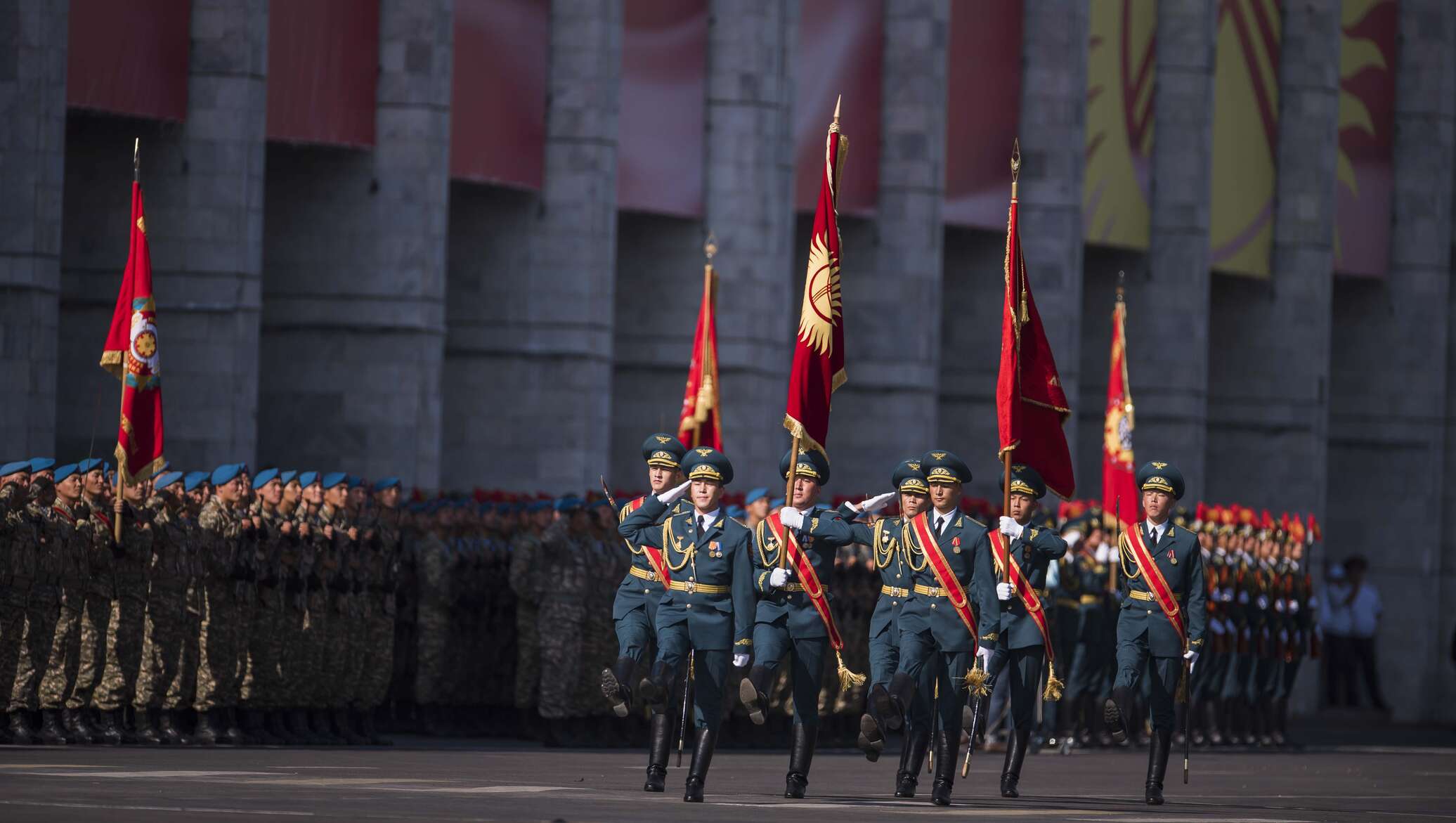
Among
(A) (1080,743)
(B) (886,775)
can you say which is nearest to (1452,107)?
(A) (1080,743)

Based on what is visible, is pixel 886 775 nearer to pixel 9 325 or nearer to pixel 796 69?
pixel 9 325

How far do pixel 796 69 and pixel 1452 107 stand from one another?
15.2 metres

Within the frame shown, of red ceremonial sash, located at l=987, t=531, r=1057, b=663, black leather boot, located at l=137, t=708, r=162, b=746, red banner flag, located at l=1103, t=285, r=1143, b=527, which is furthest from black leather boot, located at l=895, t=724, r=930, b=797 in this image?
red banner flag, located at l=1103, t=285, r=1143, b=527

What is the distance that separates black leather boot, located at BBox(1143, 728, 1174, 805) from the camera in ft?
52.4

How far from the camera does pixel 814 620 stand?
14922 millimetres

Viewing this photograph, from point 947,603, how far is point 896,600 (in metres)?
0.32

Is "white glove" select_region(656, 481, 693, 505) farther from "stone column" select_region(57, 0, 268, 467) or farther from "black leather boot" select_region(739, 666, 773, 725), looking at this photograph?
"stone column" select_region(57, 0, 268, 467)

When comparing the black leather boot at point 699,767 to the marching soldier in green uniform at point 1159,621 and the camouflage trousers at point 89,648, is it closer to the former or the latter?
the marching soldier in green uniform at point 1159,621

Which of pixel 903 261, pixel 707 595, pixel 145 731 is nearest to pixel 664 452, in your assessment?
pixel 707 595

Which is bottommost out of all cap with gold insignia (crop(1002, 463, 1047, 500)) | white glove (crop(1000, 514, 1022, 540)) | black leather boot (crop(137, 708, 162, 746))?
black leather boot (crop(137, 708, 162, 746))

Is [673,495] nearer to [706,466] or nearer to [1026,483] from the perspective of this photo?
[706,466]

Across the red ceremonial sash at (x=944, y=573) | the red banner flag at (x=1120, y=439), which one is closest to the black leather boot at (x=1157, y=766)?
the red ceremonial sash at (x=944, y=573)

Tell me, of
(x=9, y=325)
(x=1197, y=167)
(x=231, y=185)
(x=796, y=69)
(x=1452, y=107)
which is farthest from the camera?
A: (x=1452, y=107)

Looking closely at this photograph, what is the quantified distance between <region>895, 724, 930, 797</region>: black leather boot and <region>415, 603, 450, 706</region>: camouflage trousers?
639 centimetres
